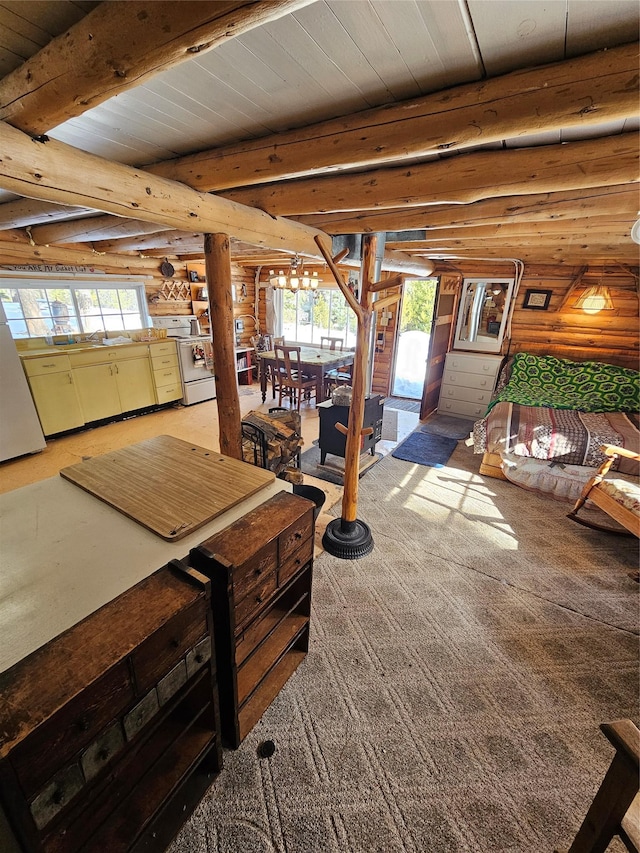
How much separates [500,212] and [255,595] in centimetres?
276

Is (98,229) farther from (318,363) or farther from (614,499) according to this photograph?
(614,499)

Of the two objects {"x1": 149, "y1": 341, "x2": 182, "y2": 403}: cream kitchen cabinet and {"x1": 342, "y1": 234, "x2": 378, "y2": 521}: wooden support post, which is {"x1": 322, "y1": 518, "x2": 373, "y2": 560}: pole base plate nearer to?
{"x1": 342, "y1": 234, "x2": 378, "y2": 521}: wooden support post

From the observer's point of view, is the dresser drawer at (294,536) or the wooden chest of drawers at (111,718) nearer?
the wooden chest of drawers at (111,718)

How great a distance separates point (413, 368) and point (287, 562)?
698 cm

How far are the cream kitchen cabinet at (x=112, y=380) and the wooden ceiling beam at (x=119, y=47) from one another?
153 inches

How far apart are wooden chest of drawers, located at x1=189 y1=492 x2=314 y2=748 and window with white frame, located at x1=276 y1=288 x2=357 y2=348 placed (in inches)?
236

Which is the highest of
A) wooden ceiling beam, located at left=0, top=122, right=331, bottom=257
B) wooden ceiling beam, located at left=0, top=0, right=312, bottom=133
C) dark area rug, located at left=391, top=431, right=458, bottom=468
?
wooden ceiling beam, located at left=0, top=0, right=312, bottom=133

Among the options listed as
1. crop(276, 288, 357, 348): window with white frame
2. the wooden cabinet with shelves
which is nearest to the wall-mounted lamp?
crop(276, 288, 357, 348): window with white frame

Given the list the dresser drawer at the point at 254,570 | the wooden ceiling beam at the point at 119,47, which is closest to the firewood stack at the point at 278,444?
the dresser drawer at the point at 254,570

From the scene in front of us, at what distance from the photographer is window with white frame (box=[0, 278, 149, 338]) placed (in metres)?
4.27

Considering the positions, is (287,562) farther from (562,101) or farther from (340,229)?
(340,229)

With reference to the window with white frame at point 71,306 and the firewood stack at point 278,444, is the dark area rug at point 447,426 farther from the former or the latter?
the window with white frame at point 71,306

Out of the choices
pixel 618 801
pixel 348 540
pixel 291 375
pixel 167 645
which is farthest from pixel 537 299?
pixel 167 645

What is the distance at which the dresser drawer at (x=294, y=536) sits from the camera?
1299mm
